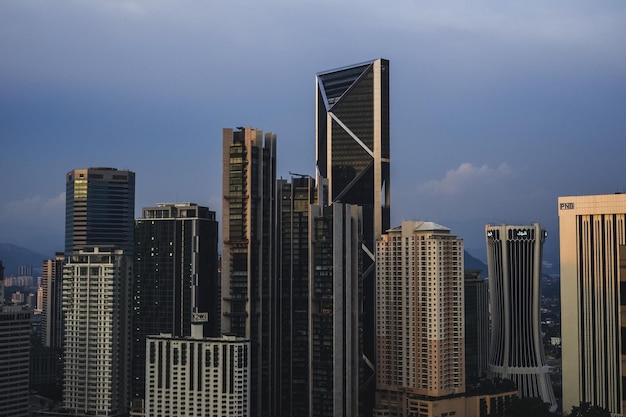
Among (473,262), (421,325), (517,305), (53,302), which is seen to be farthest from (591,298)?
(473,262)

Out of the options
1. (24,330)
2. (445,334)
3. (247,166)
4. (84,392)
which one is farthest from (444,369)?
(24,330)

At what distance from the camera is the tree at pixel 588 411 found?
44.4m

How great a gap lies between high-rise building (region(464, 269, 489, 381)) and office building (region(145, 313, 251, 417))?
25.5 m

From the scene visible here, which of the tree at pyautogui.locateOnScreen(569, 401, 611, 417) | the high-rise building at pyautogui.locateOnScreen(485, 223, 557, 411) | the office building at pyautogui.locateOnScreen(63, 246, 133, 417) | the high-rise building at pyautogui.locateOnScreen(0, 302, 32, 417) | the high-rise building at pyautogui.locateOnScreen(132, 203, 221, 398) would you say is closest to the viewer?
the tree at pyautogui.locateOnScreen(569, 401, 611, 417)

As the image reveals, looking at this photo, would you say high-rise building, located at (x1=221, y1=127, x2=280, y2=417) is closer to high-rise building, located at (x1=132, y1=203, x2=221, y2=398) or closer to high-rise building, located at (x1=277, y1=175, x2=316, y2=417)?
high-rise building, located at (x1=277, y1=175, x2=316, y2=417)

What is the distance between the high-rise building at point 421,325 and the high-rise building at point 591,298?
5.69 meters

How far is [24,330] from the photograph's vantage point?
49219mm

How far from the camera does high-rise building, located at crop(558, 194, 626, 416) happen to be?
4844cm

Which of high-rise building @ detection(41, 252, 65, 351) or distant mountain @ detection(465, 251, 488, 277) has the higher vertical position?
distant mountain @ detection(465, 251, 488, 277)

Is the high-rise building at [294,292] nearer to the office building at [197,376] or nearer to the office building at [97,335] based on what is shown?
the office building at [197,376]

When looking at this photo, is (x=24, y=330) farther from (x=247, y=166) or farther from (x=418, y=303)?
(x=418, y=303)

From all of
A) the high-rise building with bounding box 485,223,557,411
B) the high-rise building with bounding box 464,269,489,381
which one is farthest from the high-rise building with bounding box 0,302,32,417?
the high-rise building with bounding box 485,223,557,411

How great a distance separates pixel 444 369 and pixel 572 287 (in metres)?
8.22

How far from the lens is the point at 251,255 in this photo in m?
49.2
